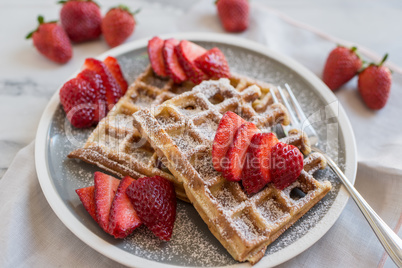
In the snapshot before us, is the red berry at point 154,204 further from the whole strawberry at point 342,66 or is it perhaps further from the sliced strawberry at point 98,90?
the whole strawberry at point 342,66

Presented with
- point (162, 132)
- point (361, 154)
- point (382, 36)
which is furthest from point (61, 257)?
point (382, 36)

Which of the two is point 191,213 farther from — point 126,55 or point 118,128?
point 126,55

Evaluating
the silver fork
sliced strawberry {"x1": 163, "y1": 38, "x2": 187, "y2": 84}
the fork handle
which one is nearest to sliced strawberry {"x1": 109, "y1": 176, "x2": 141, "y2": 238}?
sliced strawberry {"x1": 163, "y1": 38, "x2": 187, "y2": 84}

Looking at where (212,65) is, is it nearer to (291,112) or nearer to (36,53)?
(291,112)

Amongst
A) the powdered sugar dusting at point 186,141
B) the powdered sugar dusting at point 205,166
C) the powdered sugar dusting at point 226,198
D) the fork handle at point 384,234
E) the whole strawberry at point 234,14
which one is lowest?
the powdered sugar dusting at point 226,198

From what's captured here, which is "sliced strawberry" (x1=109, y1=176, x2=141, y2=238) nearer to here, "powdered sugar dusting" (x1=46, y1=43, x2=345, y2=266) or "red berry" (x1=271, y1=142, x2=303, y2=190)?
"powdered sugar dusting" (x1=46, y1=43, x2=345, y2=266)

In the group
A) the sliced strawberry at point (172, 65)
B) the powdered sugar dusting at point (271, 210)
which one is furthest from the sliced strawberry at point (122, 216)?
the sliced strawberry at point (172, 65)
